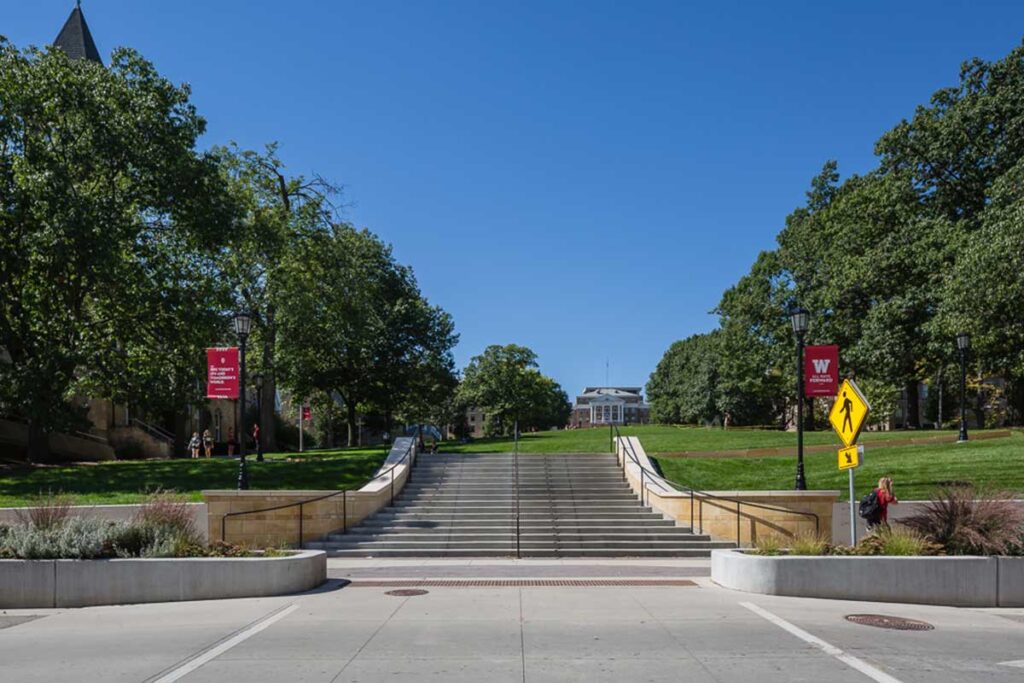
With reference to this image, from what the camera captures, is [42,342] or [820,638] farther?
[42,342]

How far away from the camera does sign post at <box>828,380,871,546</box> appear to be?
13.0 m

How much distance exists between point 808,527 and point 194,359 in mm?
21386

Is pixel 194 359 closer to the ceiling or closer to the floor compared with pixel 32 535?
closer to the ceiling

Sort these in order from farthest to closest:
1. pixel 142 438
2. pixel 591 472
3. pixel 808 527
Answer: pixel 142 438 → pixel 591 472 → pixel 808 527

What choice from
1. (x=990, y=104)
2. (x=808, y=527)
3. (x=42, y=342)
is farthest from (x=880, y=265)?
(x=42, y=342)

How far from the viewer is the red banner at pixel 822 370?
19234mm

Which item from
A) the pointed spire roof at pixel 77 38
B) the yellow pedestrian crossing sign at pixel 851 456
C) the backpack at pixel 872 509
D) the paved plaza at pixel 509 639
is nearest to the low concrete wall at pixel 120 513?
the paved plaza at pixel 509 639

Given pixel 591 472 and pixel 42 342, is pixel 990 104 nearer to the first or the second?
pixel 591 472

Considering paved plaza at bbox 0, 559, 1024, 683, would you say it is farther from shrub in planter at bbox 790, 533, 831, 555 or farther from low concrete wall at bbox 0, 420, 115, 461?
low concrete wall at bbox 0, 420, 115, 461

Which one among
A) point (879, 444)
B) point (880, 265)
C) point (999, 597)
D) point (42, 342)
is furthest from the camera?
point (880, 265)

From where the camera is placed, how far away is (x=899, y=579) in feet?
37.7

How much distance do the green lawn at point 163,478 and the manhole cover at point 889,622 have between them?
13.2 meters

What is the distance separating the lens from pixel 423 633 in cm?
902

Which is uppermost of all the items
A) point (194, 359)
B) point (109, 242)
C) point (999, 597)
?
point (109, 242)
